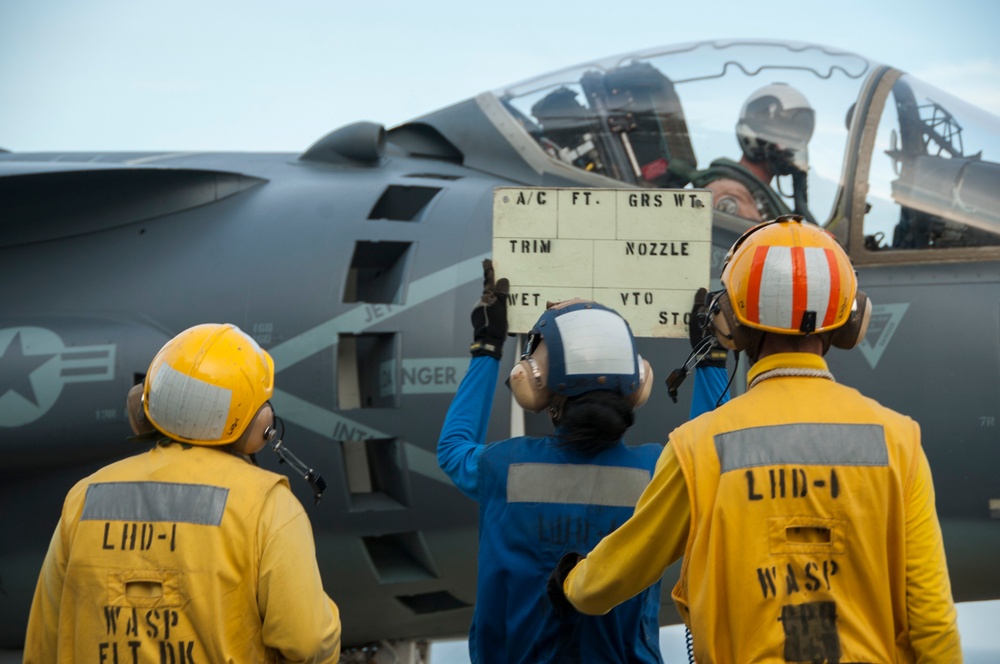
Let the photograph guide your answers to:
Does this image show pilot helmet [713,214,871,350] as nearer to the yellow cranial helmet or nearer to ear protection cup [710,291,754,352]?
ear protection cup [710,291,754,352]

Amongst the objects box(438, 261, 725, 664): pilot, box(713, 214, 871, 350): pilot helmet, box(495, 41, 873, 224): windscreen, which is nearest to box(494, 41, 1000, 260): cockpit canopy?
box(495, 41, 873, 224): windscreen

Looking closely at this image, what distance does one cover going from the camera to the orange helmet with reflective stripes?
2320 mm

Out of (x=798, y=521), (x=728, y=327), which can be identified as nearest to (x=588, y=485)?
(x=728, y=327)

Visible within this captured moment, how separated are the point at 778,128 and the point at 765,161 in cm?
19

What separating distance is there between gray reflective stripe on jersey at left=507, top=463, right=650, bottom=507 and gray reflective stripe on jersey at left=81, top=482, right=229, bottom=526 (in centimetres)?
84

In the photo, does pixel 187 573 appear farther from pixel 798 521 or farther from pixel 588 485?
pixel 798 521

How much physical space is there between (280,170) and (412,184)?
82 cm

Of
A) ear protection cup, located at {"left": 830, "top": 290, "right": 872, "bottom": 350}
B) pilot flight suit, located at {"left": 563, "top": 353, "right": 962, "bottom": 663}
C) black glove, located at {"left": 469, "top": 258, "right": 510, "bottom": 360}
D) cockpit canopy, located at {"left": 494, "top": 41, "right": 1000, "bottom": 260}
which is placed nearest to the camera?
pilot flight suit, located at {"left": 563, "top": 353, "right": 962, "bottom": 663}

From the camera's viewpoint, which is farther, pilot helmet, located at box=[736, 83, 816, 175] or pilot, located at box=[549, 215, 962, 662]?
pilot helmet, located at box=[736, 83, 816, 175]

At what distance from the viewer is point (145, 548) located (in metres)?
2.50

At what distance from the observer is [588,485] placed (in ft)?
9.27

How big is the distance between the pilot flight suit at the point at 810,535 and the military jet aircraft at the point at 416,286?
2032 millimetres

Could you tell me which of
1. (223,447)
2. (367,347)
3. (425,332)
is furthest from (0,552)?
(223,447)

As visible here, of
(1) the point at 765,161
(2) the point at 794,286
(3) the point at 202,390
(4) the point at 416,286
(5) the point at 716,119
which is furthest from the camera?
(5) the point at 716,119
